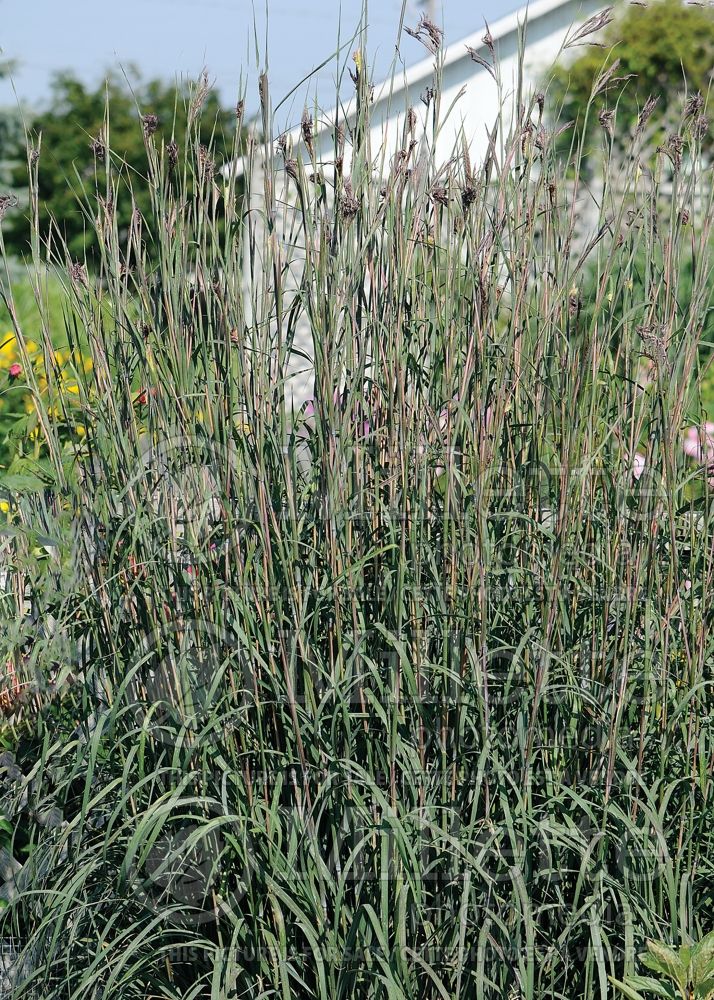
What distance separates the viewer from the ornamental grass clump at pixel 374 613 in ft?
5.96

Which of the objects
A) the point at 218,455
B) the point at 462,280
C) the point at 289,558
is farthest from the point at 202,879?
the point at 462,280

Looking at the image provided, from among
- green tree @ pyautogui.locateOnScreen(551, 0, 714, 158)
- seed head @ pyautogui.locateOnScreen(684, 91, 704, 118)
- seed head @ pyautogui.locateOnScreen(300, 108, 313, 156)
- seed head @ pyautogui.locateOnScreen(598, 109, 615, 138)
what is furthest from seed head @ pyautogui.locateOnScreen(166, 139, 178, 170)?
green tree @ pyautogui.locateOnScreen(551, 0, 714, 158)

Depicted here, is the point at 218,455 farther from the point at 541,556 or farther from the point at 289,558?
the point at 541,556

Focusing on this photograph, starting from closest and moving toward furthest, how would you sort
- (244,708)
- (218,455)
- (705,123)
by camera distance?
(244,708)
(218,455)
(705,123)


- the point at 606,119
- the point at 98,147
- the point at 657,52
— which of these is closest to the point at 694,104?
the point at 606,119

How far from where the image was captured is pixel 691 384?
2219 millimetres

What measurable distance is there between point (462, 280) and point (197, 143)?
60 centimetres

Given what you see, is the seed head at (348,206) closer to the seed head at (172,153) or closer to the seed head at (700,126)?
the seed head at (172,153)

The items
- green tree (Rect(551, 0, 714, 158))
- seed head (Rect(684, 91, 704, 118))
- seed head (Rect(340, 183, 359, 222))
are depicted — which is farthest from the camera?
green tree (Rect(551, 0, 714, 158))

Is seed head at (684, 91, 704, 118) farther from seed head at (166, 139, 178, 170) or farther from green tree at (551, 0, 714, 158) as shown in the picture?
green tree at (551, 0, 714, 158)

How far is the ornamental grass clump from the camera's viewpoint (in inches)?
71.6

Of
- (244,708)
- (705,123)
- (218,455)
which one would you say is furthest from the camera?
(705,123)

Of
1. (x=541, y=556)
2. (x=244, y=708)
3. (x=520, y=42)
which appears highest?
(x=520, y=42)

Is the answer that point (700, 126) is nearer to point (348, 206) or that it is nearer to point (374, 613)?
point (348, 206)
